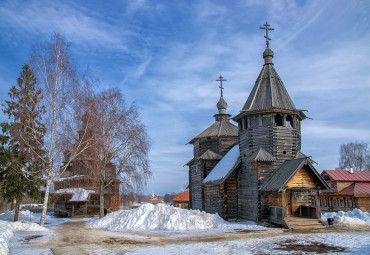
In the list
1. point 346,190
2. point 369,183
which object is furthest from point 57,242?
point 369,183

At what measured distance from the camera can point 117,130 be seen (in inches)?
862

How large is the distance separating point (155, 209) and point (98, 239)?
6.04 meters

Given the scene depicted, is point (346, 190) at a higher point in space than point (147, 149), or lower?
lower

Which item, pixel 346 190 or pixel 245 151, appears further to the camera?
pixel 346 190

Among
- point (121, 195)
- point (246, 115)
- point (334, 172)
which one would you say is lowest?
point (121, 195)

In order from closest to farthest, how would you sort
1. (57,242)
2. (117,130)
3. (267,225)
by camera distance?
(57,242) → (267,225) → (117,130)

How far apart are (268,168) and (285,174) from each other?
2.05 metres

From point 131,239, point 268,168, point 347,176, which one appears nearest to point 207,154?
point 268,168

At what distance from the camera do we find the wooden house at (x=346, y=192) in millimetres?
31219

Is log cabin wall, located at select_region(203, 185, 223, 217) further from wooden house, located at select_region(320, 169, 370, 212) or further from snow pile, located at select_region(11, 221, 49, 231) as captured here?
wooden house, located at select_region(320, 169, 370, 212)

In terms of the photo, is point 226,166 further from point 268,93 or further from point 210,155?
point 268,93

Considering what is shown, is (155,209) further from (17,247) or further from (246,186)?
(17,247)

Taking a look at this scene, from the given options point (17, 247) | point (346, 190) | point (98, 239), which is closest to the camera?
point (17, 247)

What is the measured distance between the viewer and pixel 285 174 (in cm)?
1919
